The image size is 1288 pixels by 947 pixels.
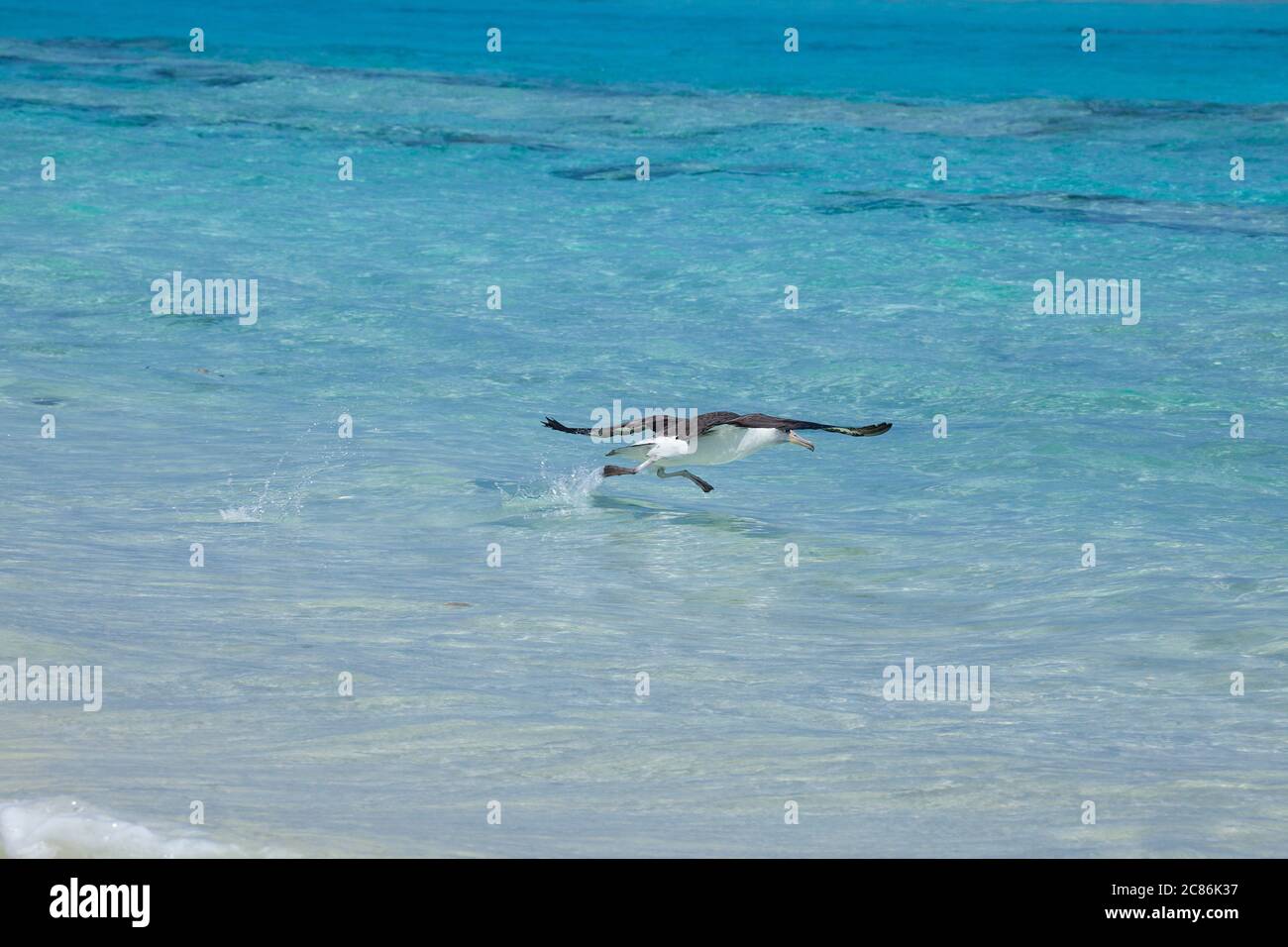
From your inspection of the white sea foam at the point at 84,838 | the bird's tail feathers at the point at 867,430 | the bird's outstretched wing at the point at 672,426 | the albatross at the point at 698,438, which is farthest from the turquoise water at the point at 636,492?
the bird's tail feathers at the point at 867,430

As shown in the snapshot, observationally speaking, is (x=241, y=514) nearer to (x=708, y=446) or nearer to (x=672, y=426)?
(x=672, y=426)

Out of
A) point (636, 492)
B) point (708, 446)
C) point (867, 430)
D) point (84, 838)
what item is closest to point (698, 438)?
point (708, 446)

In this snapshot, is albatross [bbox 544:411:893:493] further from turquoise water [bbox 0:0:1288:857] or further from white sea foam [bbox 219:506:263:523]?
white sea foam [bbox 219:506:263:523]

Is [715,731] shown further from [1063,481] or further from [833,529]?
[1063,481]

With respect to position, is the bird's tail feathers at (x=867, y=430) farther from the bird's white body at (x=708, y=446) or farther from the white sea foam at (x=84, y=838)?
the white sea foam at (x=84, y=838)

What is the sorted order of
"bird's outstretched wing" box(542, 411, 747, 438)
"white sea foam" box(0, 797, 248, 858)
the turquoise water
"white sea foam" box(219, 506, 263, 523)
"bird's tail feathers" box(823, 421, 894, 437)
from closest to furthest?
"white sea foam" box(0, 797, 248, 858) < the turquoise water < "bird's tail feathers" box(823, 421, 894, 437) < "white sea foam" box(219, 506, 263, 523) < "bird's outstretched wing" box(542, 411, 747, 438)

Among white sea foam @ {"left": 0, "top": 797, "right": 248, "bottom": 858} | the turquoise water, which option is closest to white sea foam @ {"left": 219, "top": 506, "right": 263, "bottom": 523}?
the turquoise water
